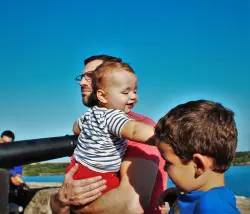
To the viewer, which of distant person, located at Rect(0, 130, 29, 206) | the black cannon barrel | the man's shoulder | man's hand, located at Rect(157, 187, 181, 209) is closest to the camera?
man's hand, located at Rect(157, 187, 181, 209)

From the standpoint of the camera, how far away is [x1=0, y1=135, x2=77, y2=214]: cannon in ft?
11.5

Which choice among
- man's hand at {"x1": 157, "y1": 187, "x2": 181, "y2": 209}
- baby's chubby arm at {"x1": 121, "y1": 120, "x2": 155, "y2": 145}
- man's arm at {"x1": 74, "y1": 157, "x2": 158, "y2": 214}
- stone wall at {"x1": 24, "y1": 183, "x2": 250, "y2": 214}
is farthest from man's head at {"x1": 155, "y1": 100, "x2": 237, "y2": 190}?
stone wall at {"x1": 24, "y1": 183, "x2": 250, "y2": 214}

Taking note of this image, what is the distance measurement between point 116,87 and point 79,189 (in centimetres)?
70

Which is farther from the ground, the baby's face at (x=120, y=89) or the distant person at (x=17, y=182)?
the baby's face at (x=120, y=89)

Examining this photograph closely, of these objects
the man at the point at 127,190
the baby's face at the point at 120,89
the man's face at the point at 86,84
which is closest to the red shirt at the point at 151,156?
the man at the point at 127,190

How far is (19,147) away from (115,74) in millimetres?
1240

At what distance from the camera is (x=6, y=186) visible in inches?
88.4

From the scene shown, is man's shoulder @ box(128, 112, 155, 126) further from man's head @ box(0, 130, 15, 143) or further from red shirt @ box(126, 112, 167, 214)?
man's head @ box(0, 130, 15, 143)

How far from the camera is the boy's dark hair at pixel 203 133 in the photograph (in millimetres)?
2037

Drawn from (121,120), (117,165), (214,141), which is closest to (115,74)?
(121,120)

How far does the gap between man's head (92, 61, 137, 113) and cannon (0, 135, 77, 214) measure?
3.34 ft

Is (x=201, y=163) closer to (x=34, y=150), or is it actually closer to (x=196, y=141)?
(x=196, y=141)

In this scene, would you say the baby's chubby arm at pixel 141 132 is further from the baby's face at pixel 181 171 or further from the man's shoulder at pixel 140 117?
the man's shoulder at pixel 140 117

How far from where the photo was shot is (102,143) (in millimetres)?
2730
